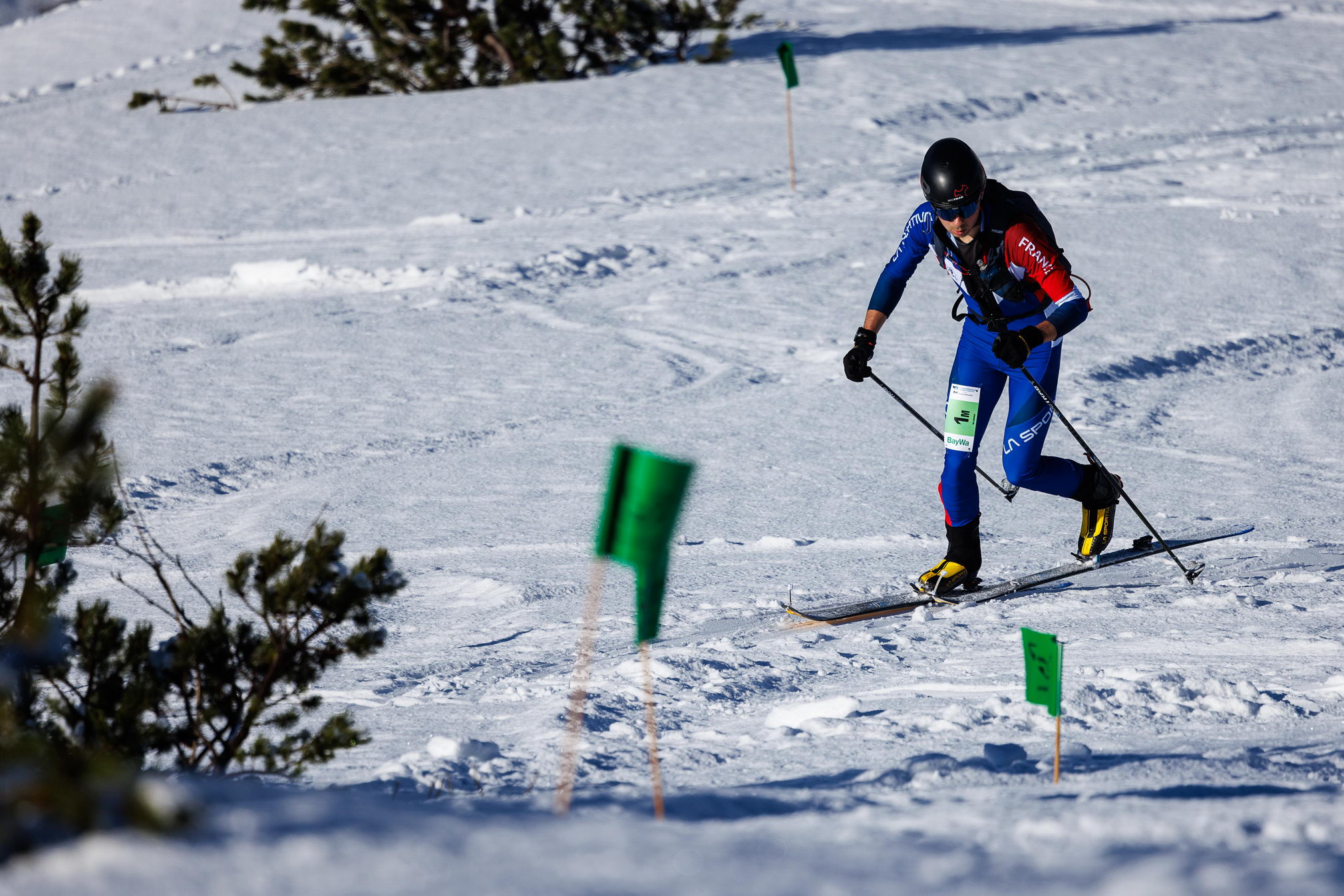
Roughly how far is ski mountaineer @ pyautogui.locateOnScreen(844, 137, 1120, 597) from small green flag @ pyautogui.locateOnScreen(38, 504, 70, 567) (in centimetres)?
322

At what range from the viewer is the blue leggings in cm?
522

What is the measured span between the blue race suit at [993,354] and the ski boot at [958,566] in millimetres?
55

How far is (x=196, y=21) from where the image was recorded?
25.5 metres

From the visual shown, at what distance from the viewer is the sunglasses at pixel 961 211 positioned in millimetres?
4852

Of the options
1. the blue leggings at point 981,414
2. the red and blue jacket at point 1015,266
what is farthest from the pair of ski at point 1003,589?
the red and blue jacket at point 1015,266

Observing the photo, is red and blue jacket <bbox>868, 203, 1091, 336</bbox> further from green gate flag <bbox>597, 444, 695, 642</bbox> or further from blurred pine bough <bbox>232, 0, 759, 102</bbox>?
blurred pine bough <bbox>232, 0, 759, 102</bbox>

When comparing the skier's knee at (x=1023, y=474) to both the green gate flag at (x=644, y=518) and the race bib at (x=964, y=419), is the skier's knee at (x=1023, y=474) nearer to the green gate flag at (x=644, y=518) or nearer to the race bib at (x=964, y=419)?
the race bib at (x=964, y=419)

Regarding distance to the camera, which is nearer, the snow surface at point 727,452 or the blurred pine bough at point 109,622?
the snow surface at point 727,452

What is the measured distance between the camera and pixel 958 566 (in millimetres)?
5254

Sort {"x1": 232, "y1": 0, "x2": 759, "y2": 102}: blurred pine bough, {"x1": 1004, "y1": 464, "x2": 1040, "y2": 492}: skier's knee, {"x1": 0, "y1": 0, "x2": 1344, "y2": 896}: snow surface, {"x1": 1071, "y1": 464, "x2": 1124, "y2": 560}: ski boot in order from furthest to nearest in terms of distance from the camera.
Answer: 1. {"x1": 232, "y1": 0, "x2": 759, "y2": 102}: blurred pine bough
2. {"x1": 1071, "y1": 464, "x2": 1124, "y2": 560}: ski boot
3. {"x1": 1004, "y1": 464, "x2": 1040, "y2": 492}: skier's knee
4. {"x1": 0, "y1": 0, "x2": 1344, "y2": 896}: snow surface

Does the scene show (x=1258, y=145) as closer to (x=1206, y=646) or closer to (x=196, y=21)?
(x=1206, y=646)

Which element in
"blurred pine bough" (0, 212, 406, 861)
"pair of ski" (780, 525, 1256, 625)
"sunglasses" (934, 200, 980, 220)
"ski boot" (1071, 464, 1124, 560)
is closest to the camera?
"blurred pine bough" (0, 212, 406, 861)

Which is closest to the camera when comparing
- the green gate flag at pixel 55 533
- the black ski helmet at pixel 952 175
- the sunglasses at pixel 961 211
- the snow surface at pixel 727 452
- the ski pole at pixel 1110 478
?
the snow surface at pixel 727 452

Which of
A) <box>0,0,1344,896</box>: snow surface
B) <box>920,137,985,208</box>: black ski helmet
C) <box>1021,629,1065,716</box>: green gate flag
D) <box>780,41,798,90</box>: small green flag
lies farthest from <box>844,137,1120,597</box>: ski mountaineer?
<box>780,41,798,90</box>: small green flag
